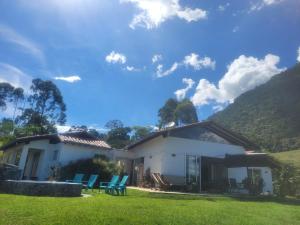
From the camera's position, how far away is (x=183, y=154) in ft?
71.0

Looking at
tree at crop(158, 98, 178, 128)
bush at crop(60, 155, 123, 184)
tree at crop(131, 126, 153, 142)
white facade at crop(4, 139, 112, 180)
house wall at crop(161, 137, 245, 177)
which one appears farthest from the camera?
tree at crop(131, 126, 153, 142)

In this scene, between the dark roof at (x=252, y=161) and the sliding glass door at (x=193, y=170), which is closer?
the dark roof at (x=252, y=161)

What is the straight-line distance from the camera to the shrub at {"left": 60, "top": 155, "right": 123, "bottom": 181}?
21.7 m

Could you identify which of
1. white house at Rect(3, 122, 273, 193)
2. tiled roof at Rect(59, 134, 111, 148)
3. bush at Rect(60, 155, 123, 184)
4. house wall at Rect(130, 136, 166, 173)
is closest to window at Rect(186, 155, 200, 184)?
white house at Rect(3, 122, 273, 193)

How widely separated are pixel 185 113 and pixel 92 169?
35473mm

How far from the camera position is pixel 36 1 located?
1279 centimetres

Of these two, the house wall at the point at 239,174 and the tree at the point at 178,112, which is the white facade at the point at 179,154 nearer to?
the house wall at the point at 239,174

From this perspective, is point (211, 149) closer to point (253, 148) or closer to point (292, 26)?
point (253, 148)

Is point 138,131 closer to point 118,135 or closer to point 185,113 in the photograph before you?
point 118,135

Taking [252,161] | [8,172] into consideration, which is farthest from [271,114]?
[8,172]

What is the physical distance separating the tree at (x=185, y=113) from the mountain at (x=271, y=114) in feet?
14.4

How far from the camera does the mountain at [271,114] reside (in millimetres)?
50000

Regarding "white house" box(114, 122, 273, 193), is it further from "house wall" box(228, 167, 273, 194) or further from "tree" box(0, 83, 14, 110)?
"tree" box(0, 83, 14, 110)

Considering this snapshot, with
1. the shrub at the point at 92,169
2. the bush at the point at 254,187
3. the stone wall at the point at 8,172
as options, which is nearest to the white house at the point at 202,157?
the bush at the point at 254,187
